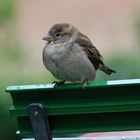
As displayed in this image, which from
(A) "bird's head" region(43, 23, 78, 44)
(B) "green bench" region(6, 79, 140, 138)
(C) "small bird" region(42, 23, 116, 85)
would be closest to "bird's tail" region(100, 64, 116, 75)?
(C) "small bird" region(42, 23, 116, 85)

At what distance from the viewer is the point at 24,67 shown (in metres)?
6.12

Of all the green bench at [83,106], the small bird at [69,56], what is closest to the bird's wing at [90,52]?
the small bird at [69,56]

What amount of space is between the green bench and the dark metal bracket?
3 cm

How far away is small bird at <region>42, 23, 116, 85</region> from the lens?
525 cm

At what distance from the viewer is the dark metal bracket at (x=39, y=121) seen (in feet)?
11.8

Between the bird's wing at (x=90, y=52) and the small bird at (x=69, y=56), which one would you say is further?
the bird's wing at (x=90, y=52)

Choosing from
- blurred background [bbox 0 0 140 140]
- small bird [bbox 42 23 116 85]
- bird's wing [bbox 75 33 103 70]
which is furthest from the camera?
blurred background [bbox 0 0 140 140]

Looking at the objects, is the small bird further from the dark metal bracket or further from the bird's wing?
the dark metal bracket

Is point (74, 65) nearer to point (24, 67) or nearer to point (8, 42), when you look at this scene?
point (24, 67)

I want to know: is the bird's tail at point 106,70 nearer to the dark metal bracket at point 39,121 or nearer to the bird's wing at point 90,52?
the bird's wing at point 90,52

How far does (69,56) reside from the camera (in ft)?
17.4

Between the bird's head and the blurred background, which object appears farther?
the blurred background

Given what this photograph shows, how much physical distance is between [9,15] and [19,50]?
1.02m

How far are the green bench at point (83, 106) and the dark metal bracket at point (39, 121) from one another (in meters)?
0.03
